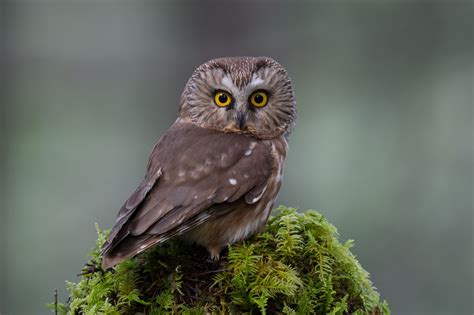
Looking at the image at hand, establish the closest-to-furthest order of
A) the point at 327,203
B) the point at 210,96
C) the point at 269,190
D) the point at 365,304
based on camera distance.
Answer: the point at 365,304 → the point at 269,190 → the point at 210,96 → the point at 327,203

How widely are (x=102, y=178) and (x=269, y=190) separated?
338 centimetres

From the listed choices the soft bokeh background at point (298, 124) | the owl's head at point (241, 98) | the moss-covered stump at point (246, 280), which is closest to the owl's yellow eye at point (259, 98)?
the owl's head at point (241, 98)

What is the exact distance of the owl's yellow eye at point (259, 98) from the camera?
3.00 meters

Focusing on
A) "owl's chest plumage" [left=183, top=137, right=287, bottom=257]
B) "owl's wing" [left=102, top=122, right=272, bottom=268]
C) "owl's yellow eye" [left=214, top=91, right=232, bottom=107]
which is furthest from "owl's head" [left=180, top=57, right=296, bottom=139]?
"owl's chest plumage" [left=183, top=137, right=287, bottom=257]

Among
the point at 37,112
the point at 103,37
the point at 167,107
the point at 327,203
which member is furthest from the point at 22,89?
the point at 327,203

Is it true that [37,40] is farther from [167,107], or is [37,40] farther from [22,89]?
[167,107]

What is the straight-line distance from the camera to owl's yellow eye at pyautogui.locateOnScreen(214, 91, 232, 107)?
117 inches

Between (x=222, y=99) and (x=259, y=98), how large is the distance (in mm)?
185

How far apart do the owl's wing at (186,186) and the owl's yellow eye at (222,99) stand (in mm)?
175

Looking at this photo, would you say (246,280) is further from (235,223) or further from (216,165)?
(216,165)

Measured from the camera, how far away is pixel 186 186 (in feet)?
8.20

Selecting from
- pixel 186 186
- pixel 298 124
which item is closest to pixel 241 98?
pixel 186 186

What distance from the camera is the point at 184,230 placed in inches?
93.7

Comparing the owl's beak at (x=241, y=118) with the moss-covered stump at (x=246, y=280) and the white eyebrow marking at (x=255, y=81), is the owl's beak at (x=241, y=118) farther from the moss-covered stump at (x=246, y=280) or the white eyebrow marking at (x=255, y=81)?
the moss-covered stump at (x=246, y=280)
